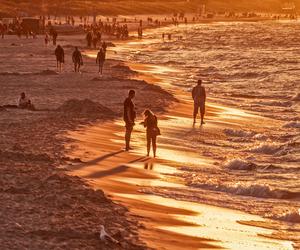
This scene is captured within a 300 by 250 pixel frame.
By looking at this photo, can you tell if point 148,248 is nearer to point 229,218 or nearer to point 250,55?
point 229,218

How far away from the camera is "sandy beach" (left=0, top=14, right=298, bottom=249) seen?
11.6 metres

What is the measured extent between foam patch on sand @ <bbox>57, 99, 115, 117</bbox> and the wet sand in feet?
4.47

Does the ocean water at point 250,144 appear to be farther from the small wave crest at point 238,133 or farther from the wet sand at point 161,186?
the wet sand at point 161,186

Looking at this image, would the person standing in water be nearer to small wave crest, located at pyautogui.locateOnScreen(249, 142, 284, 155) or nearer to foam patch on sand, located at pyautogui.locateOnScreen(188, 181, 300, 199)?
small wave crest, located at pyautogui.locateOnScreen(249, 142, 284, 155)

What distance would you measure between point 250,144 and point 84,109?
513 centimetres

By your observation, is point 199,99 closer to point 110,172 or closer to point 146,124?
point 146,124

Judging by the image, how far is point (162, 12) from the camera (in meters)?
198

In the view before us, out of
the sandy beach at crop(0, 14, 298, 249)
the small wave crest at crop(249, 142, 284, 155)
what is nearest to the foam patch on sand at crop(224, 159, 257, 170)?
the sandy beach at crop(0, 14, 298, 249)

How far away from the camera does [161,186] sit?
15.9 metres

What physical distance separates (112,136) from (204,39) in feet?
260

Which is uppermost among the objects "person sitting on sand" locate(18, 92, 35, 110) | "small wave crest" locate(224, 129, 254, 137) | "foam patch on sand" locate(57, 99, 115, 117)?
"person sitting on sand" locate(18, 92, 35, 110)

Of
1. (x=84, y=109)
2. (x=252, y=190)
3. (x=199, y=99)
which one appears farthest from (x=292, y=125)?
(x=252, y=190)

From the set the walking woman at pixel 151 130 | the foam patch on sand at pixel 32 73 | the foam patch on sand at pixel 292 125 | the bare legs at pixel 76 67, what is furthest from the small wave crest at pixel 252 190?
the bare legs at pixel 76 67

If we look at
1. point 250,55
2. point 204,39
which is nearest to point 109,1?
point 204,39
